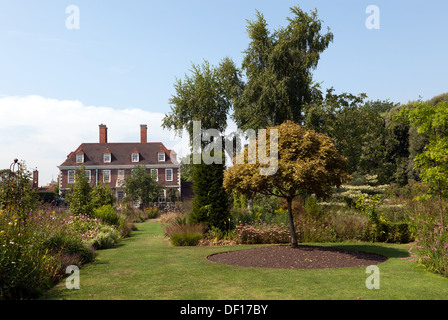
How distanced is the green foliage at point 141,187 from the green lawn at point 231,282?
993 inches

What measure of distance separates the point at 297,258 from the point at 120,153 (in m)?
43.0

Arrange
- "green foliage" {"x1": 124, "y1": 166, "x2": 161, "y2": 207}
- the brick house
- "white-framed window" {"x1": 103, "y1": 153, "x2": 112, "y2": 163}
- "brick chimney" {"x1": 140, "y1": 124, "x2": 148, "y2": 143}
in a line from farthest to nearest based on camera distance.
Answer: "brick chimney" {"x1": 140, "y1": 124, "x2": 148, "y2": 143}
"white-framed window" {"x1": 103, "y1": 153, "x2": 112, "y2": 163}
the brick house
"green foliage" {"x1": 124, "y1": 166, "x2": 161, "y2": 207}

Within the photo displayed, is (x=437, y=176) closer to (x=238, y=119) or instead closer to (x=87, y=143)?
(x=238, y=119)

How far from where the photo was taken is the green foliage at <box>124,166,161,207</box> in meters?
36.2

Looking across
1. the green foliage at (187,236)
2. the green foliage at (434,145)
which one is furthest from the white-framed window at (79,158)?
the green foliage at (434,145)

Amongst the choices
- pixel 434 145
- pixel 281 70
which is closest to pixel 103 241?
pixel 434 145

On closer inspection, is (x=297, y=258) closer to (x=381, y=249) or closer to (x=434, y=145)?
(x=381, y=249)

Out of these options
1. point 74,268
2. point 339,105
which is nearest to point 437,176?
point 74,268

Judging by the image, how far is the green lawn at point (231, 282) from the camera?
7.01 metres

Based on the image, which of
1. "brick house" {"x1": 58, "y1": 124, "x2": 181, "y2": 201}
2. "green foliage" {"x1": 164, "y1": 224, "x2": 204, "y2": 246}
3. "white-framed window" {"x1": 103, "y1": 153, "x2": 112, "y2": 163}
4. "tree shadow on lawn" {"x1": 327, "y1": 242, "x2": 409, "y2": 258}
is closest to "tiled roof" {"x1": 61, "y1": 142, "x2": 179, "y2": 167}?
"brick house" {"x1": 58, "y1": 124, "x2": 181, "y2": 201}

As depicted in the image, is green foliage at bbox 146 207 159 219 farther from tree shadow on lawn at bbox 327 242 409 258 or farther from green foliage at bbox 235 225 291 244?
tree shadow on lawn at bbox 327 242 409 258

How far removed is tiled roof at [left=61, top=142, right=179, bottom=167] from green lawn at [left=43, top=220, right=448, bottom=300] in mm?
39179

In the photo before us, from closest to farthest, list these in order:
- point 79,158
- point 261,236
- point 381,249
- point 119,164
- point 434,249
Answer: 1. point 434,249
2. point 381,249
3. point 261,236
4. point 119,164
5. point 79,158

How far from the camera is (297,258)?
1067 centimetres
